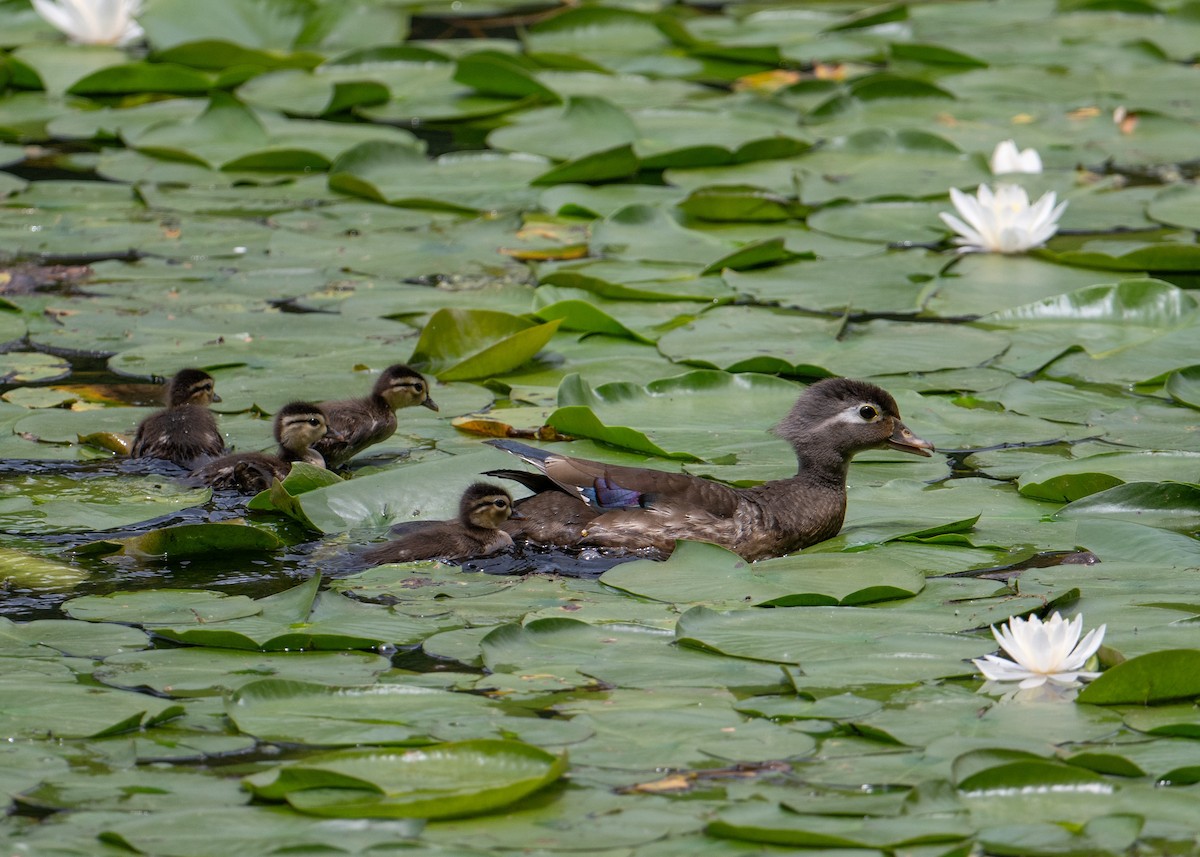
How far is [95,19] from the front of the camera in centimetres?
1337

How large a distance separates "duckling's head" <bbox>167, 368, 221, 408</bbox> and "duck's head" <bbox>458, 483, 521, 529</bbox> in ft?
5.11

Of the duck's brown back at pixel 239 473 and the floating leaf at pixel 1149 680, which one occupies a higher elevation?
the floating leaf at pixel 1149 680

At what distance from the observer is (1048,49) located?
13.4m

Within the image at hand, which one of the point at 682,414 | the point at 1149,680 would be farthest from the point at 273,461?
the point at 1149,680

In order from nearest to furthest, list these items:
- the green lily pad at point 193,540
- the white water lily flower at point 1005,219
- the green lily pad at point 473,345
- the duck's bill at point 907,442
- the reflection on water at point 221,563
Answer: the reflection on water at point 221,563, the green lily pad at point 193,540, the duck's bill at point 907,442, the green lily pad at point 473,345, the white water lily flower at point 1005,219

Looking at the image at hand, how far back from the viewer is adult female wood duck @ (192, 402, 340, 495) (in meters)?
6.62

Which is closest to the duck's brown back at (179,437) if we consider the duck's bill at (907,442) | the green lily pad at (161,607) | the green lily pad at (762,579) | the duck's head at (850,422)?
the green lily pad at (161,607)

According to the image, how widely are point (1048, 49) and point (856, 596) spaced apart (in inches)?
361

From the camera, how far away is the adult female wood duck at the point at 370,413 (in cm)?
689

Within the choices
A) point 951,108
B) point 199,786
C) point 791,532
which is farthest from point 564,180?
point 199,786

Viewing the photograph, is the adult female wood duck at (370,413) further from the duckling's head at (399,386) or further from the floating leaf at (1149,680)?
the floating leaf at (1149,680)

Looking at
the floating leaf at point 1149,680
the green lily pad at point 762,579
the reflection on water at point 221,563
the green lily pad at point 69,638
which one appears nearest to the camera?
the floating leaf at point 1149,680

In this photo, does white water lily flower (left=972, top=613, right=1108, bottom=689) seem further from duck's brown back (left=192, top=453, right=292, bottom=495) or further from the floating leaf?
duck's brown back (left=192, top=453, right=292, bottom=495)

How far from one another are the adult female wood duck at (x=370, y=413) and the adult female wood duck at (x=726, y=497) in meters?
0.80
